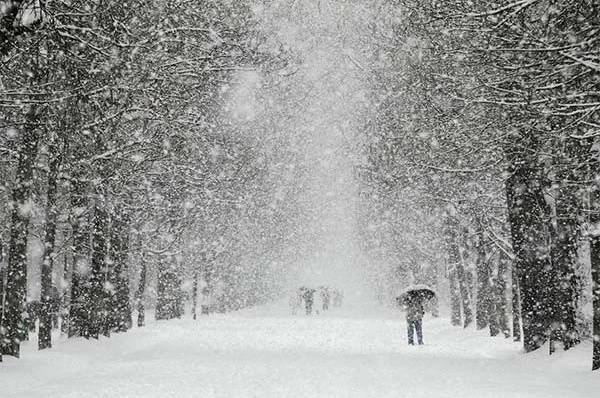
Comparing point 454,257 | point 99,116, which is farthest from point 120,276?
point 454,257

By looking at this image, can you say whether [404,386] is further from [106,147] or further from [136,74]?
[106,147]

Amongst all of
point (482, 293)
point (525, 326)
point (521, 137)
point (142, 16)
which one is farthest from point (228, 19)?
point (482, 293)

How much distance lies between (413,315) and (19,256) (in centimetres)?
1172

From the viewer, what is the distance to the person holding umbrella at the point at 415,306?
19359mm

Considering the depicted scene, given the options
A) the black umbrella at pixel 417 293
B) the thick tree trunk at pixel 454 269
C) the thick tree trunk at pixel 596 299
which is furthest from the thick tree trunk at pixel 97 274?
the thick tree trunk at pixel 454 269

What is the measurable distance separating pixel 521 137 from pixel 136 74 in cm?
719

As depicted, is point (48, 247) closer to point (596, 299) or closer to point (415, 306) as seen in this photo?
point (415, 306)

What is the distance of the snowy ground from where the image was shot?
29.9ft

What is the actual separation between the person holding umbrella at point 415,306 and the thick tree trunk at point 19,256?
11356mm

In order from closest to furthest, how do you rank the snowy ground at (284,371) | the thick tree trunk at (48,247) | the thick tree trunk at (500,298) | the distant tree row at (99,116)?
the snowy ground at (284,371)
the distant tree row at (99,116)
the thick tree trunk at (48,247)
the thick tree trunk at (500,298)

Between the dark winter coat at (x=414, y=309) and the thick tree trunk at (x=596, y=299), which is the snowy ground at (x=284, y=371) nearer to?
the thick tree trunk at (x=596, y=299)

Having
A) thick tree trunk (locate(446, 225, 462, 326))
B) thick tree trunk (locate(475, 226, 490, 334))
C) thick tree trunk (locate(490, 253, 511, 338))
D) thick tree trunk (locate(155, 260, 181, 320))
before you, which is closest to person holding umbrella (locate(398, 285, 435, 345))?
thick tree trunk (locate(490, 253, 511, 338))

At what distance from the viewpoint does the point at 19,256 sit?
11438mm

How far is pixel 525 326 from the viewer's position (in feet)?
47.6
